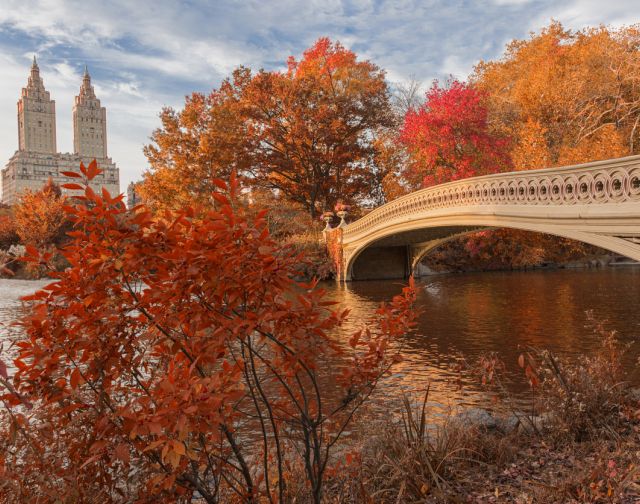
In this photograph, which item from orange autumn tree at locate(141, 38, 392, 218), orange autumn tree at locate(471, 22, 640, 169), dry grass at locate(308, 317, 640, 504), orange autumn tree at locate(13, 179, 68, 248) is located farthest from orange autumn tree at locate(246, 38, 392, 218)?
dry grass at locate(308, 317, 640, 504)

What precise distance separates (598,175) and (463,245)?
2228 cm

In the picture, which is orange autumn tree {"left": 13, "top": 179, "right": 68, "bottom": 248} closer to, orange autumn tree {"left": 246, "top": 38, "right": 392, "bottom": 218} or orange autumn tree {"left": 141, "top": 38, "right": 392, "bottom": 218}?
orange autumn tree {"left": 141, "top": 38, "right": 392, "bottom": 218}

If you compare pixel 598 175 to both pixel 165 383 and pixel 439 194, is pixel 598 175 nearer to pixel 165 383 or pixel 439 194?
pixel 439 194

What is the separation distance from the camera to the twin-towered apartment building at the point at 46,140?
117562 mm

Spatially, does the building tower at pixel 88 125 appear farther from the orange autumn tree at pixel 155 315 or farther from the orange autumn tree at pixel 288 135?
the orange autumn tree at pixel 155 315

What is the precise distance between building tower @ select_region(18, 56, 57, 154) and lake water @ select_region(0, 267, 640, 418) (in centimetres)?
11682

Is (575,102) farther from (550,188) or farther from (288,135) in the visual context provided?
(550,188)

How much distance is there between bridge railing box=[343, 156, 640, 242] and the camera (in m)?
8.22

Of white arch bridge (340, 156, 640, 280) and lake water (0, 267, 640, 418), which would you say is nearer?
lake water (0, 267, 640, 418)

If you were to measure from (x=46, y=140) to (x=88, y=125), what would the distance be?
1009 centimetres

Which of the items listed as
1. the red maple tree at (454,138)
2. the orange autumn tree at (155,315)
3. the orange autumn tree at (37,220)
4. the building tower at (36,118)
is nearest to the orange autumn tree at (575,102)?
the red maple tree at (454,138)

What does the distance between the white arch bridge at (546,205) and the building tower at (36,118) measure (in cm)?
12449

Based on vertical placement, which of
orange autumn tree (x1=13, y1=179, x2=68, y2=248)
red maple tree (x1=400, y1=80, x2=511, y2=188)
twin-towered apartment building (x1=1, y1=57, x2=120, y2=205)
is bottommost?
orange autumn tree (x1=13, y1=179, x2=68, y2=248)

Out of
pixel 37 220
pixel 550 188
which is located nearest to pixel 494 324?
pixel 550 188
